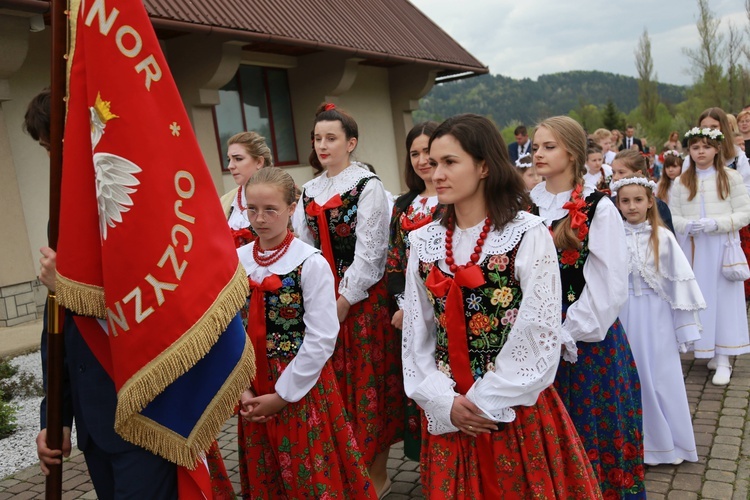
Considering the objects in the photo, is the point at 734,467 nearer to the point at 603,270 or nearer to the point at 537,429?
the point at 603,270

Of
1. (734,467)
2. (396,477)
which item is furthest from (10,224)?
(734,467)

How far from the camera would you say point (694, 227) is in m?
5.68

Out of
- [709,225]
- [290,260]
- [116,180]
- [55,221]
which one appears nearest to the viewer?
[116,180]

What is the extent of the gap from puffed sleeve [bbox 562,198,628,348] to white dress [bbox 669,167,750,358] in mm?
3001

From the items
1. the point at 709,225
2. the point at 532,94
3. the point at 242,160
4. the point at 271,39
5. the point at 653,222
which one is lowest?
the point at 709,225

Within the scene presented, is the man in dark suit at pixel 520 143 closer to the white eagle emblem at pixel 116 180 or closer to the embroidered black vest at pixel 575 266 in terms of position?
the embroidered black vest at pixel 575 266

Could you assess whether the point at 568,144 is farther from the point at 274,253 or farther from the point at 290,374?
the point at 290,374

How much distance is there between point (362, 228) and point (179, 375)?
75.7 inches

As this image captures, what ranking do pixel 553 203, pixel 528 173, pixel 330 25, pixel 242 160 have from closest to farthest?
pixel 553 203
pixel 242 160
pixel 528 173
pixel 330 25

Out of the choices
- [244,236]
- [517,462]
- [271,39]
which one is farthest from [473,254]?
[271,39]

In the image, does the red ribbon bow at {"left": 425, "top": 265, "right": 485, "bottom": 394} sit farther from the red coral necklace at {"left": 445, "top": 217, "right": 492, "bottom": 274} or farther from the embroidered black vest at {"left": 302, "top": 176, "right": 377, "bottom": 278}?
the embroidered black vest at {"left": 302, "top": 176, "right": 377, "bottom": 278}

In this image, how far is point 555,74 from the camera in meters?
96.6

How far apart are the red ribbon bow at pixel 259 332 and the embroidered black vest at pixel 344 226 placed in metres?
0.95

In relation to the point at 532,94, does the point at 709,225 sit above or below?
below
